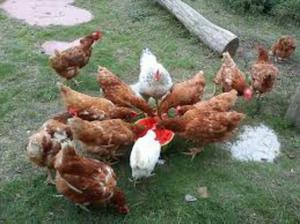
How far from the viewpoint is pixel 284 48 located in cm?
703

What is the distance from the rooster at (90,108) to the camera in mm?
4746

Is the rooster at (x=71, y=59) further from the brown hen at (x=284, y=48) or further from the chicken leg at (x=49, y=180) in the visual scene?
the brown hen at (x=284, y=48)

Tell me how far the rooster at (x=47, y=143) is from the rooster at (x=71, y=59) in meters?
1.55

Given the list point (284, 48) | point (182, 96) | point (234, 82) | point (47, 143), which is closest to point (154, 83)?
point (182, 96)

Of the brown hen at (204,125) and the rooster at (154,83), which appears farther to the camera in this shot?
the rooster at (154,83)

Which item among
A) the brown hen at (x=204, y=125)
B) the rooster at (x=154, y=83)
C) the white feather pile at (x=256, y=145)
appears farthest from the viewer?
the rooster at (x=154, y=83)

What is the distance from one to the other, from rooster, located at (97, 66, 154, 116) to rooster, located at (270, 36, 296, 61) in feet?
9.68

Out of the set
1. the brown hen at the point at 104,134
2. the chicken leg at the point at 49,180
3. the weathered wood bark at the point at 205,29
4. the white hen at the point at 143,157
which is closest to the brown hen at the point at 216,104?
the brown hen at the point at 104,134

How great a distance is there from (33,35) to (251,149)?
4.37m

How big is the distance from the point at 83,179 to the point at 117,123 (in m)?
0.86

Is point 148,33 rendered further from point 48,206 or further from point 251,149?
point 48,206

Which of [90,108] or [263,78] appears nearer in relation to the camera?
[90,108]

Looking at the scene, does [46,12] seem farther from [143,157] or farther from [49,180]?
[143,157]

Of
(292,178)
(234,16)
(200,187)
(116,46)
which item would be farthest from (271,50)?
(200,187)
